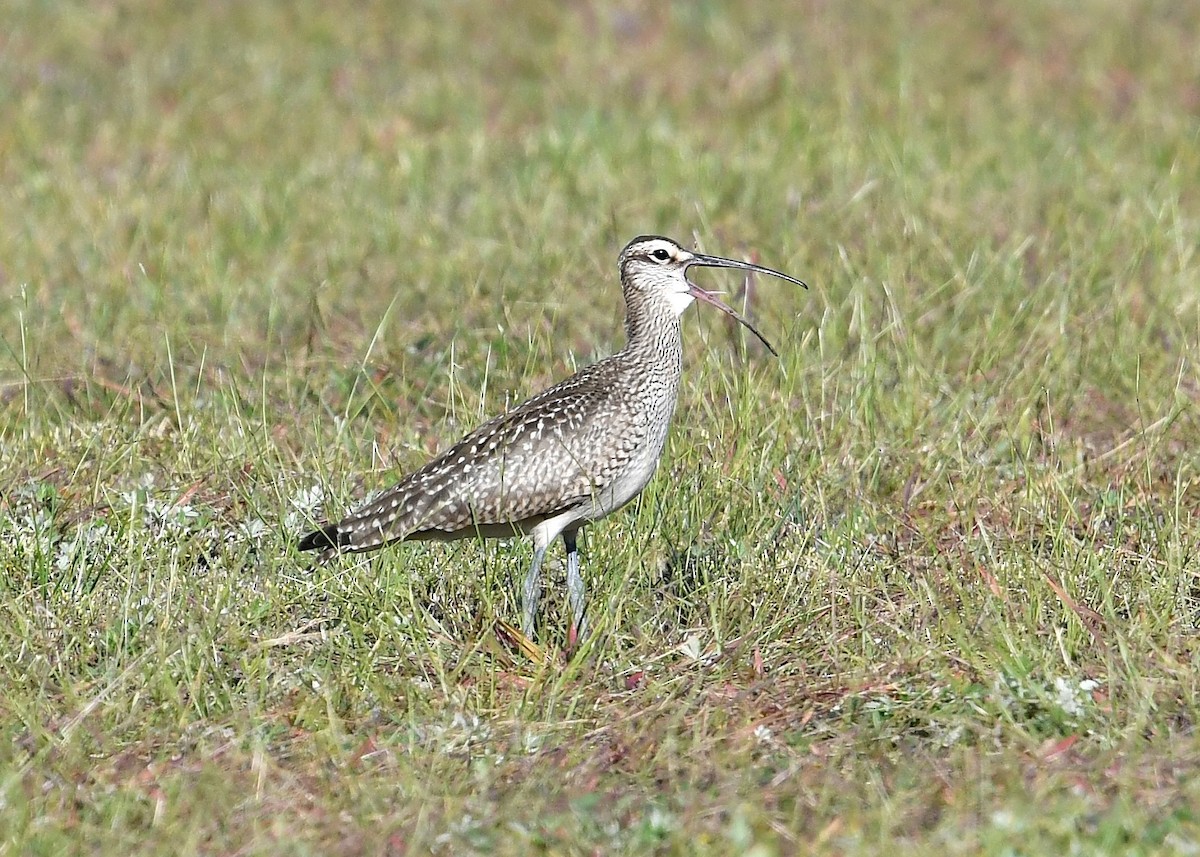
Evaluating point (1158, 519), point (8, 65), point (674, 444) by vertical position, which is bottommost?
point (1158, 519)

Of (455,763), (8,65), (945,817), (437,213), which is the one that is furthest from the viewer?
(8,65)

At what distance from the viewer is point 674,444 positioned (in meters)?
6.65

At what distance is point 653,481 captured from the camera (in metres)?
6.36

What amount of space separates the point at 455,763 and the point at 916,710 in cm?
121

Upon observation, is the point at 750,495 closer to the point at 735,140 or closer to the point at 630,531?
the point at 630,531

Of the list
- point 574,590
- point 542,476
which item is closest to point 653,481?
point 542,476

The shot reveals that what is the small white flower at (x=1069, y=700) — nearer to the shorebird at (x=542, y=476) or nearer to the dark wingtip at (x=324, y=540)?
the shorebird at (x=542, y=476)

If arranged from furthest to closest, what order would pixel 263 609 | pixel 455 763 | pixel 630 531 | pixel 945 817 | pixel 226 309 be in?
1. pixel 226 309
2. pixel 630 531
3. pixel 263 609
4. pixel 455 763
5. pixel 945 817

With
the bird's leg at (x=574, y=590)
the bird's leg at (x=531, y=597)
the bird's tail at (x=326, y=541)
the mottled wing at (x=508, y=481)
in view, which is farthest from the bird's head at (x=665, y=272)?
the bird's tail at (x=326, y=541)

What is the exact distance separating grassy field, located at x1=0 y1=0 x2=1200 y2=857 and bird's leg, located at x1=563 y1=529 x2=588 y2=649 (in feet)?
0.21

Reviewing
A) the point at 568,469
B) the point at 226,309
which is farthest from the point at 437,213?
the point at 568,469

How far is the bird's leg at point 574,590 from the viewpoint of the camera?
559cm

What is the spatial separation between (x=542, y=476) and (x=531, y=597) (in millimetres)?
372

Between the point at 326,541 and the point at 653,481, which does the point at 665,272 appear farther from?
the point at 326,541
